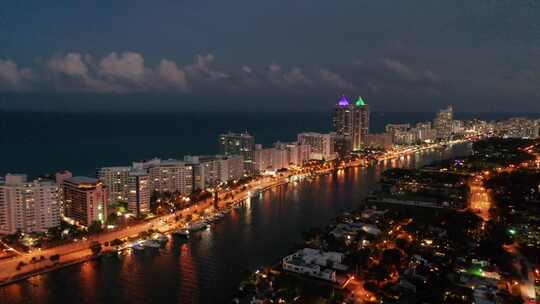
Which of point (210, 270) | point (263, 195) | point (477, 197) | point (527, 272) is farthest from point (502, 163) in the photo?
point (210, 270)

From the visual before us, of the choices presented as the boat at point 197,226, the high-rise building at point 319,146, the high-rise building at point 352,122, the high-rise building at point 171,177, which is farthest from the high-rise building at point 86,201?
the high-rise building at point 352,122

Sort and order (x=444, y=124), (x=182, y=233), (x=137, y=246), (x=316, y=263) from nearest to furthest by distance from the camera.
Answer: (x=316, y=263), (x=137, y=246), (x=182, y=233), (x=444, y=124)

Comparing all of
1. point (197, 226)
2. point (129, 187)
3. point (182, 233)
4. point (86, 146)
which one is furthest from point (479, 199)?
point (86, 146)

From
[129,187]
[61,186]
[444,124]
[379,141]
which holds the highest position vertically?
[444,124]

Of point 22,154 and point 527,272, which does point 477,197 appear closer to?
point 527,272

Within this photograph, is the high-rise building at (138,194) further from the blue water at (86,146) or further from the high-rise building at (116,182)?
the blue water at (86,146)

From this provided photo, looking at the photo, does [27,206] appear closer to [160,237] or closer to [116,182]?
[116,182]
